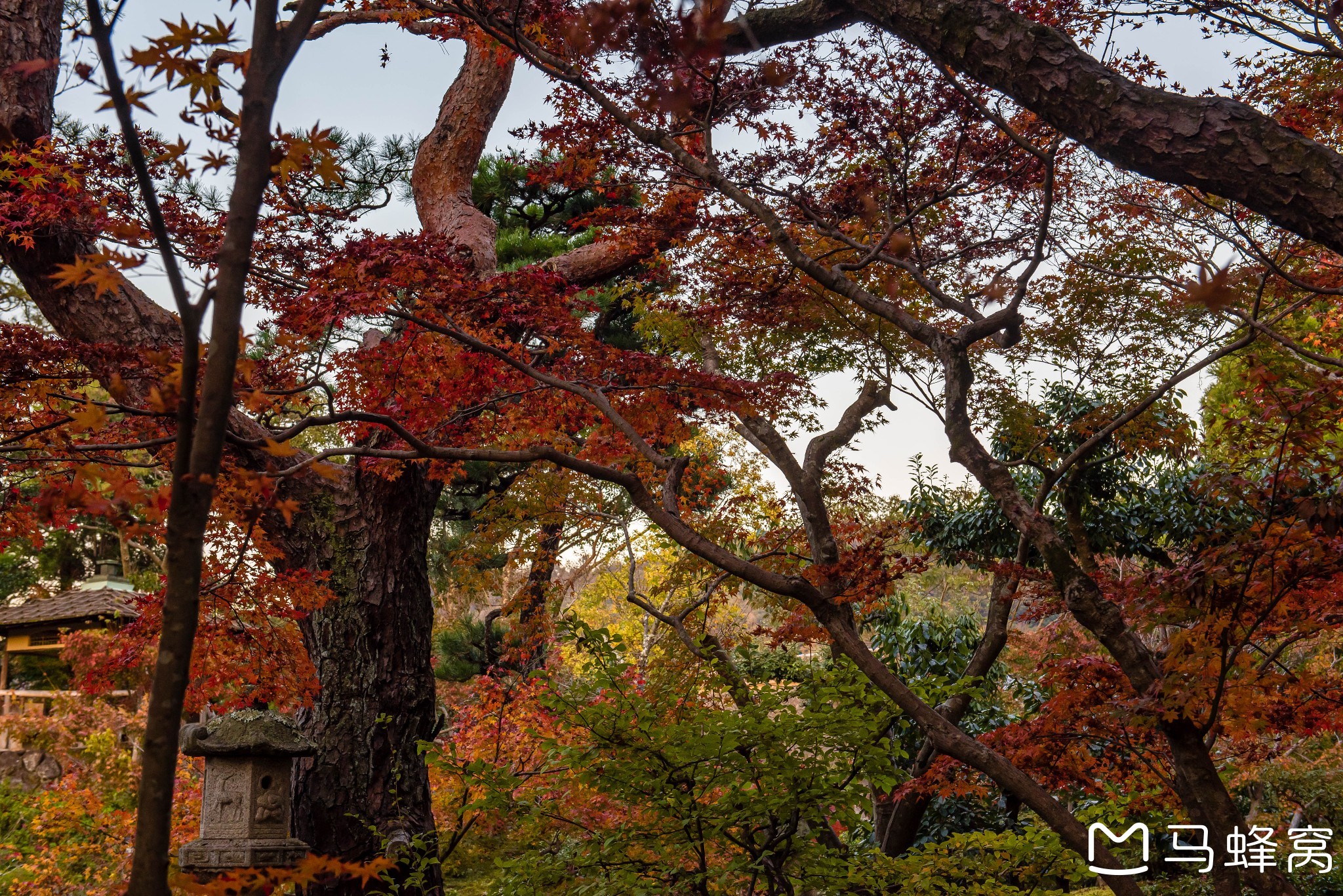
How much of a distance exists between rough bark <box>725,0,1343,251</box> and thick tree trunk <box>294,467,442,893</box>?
408cm

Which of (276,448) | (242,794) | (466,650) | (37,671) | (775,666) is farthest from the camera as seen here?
(37,671)

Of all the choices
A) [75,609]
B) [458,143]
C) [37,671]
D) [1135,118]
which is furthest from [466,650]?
[1135,118]

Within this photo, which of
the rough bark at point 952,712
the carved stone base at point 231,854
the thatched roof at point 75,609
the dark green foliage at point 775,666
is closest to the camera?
the carved stone base at point 231,854

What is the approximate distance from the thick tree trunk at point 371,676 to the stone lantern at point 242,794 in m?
0.79

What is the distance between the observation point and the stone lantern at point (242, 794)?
158 inches

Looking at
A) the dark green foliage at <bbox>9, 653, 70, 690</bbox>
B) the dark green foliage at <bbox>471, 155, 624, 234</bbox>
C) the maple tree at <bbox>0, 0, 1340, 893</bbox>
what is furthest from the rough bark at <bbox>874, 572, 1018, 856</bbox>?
the dark green foliage at <bbox>9, 653, 70, 690</bbox>

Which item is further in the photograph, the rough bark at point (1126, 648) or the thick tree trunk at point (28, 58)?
the thick tree trunk at point (28, 58)

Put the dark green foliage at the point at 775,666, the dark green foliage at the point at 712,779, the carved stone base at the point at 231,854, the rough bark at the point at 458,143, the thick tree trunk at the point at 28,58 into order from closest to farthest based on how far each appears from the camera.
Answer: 1. the dark green foliage at the point at 712,779
2. the carved stone base at the point at 231,854
3. the thick tree trunk at the point at 28,58
4. the rough bark at the point at 458,143
5. the dark green foliage at the point at 775,666

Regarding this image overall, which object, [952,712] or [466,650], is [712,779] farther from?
[466,650]

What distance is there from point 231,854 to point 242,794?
0.80ft

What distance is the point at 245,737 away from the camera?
13.6 feet

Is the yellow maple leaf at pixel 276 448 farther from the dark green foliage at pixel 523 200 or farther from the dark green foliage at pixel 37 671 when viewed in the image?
the dark green foliage at pixel 37 671

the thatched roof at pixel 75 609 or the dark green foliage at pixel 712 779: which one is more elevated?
the thatched roof at pixel 75 609

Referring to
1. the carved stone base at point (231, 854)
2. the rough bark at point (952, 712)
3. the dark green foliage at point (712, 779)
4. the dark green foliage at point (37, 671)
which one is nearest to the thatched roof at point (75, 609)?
the dark green foliage at point (37, 671)
